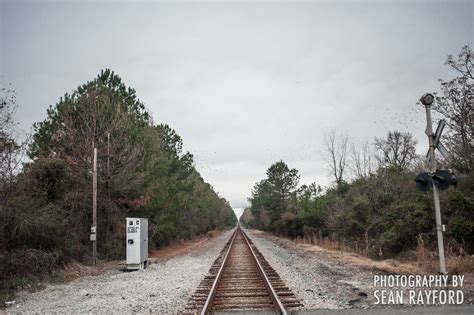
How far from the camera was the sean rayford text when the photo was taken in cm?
802

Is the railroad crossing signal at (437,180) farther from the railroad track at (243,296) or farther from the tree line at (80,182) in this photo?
the tree line at (80,182)

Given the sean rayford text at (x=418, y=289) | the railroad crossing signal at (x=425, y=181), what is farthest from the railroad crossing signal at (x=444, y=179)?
the sean rayford text at (x=418, y=289)

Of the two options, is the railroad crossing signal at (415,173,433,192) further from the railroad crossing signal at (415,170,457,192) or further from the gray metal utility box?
the gray metal utility box

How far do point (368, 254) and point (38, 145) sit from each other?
58.9 feet

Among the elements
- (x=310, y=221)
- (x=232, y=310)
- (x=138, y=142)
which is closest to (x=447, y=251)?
(x=232, y=310)

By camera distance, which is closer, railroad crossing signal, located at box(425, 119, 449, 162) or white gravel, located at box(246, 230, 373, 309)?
white gravel, located at box(246, 230, 373, 309)

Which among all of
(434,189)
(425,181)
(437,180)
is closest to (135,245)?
(425,181)

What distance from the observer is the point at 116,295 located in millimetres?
10008

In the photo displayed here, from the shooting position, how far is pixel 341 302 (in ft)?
27.0

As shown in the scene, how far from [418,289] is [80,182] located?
1584 cm

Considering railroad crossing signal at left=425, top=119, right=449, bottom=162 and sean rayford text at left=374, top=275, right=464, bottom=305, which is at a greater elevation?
railroad crossing signal at left=425, top=119, right=449, bottom=162

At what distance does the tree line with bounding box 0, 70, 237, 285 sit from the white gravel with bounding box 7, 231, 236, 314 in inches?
77.9

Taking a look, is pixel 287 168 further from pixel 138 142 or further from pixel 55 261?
pixel 55 261

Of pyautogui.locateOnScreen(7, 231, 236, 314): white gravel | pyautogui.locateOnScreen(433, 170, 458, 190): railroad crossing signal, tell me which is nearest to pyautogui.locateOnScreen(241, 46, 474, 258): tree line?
pyautogui.locateOnScreen(433, 170, 458, 190): railroad crossing signal
